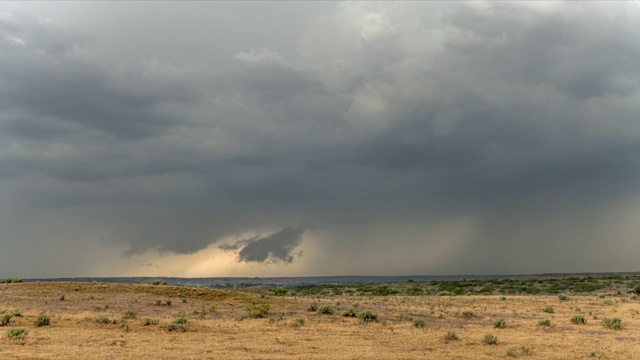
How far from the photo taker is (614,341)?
26609 millimetres

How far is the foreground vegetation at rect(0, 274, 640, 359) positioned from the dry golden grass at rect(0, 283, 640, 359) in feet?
0.17

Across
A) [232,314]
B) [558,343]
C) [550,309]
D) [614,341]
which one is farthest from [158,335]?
[550,309]

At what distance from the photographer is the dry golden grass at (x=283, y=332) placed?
22281mm

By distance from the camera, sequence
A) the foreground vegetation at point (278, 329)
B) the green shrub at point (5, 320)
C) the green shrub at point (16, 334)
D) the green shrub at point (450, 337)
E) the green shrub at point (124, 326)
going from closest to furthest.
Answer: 1. the foreground vegetation at point (278, 329)
2. the green shrub at point (16, 334)
3. the green shrub at point (450, 337)
4. the green shrub at point (124, 326)
5. the green shrub at point (5, 320)

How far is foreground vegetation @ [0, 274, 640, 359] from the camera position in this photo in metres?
22.5

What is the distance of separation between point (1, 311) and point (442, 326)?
2688 cm

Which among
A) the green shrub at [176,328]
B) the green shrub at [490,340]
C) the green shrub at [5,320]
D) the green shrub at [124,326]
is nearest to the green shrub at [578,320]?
the green shrub at [490,340]

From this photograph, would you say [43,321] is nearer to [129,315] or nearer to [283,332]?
[129,315]

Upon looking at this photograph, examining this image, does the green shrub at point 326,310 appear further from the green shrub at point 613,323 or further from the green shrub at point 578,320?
the green shrub at point 613,323

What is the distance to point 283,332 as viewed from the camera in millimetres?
28125

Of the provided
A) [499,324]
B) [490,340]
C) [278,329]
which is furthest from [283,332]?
[499,324]

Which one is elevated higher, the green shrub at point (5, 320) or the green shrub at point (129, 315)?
the green shrub at point (5, 320)

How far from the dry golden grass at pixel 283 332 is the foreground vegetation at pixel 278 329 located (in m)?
0.05

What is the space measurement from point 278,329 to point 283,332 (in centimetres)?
107
